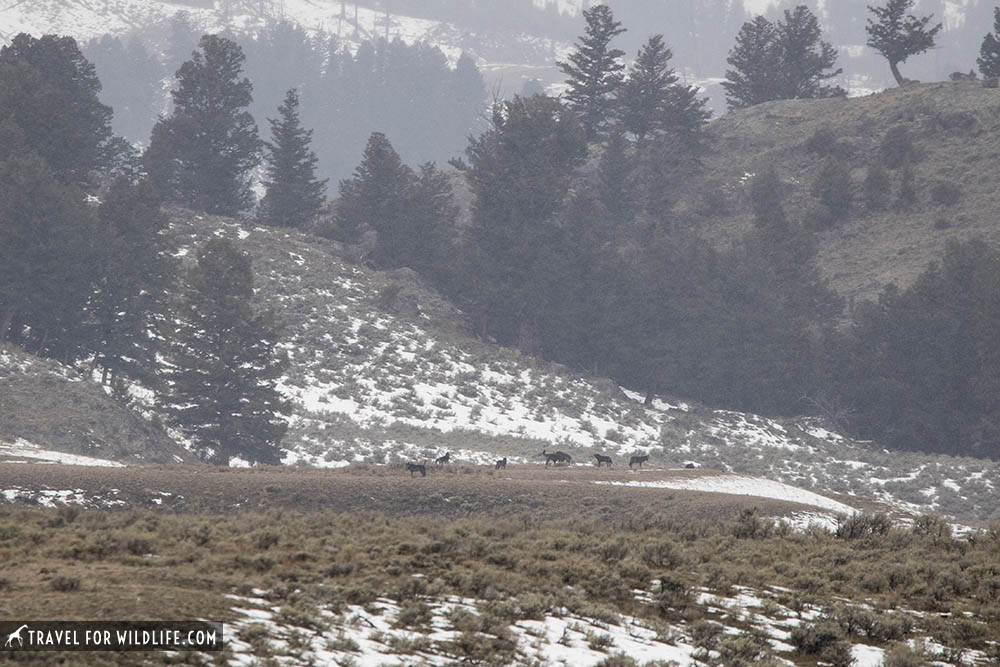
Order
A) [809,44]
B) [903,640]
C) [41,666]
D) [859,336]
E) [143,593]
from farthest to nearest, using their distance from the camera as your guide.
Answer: [809,44] < [859,336] < [903,640] < [143,593] < [41,666]

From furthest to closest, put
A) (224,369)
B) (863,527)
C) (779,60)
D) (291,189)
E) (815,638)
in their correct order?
(779,60) < (291,189) < (224,369) < (863,527) < (815,638)

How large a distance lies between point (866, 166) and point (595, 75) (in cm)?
2009

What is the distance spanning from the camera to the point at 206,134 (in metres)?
66.2

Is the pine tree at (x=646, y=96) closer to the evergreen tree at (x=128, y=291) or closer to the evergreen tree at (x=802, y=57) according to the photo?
the evergreen tree at (x=802, y=57)

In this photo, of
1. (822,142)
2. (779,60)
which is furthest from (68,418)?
(779,60)

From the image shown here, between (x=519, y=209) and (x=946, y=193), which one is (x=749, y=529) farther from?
(x=946, y=193)

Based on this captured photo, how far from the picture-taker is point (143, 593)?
1142 centimetres

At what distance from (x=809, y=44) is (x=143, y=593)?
274 ft

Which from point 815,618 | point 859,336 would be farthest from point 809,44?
point 815,618

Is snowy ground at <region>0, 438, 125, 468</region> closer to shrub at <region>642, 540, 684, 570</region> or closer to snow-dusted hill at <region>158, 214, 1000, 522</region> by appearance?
snow-dusted hill at <region>158, 214, 1000, 522</region>

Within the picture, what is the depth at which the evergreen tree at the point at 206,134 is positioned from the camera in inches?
2601

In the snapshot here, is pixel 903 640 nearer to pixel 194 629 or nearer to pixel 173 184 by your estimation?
pixel 194 629

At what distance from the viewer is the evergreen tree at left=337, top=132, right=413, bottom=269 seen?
64.8 metres

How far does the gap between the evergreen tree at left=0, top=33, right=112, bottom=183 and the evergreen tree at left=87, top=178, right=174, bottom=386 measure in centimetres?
584
